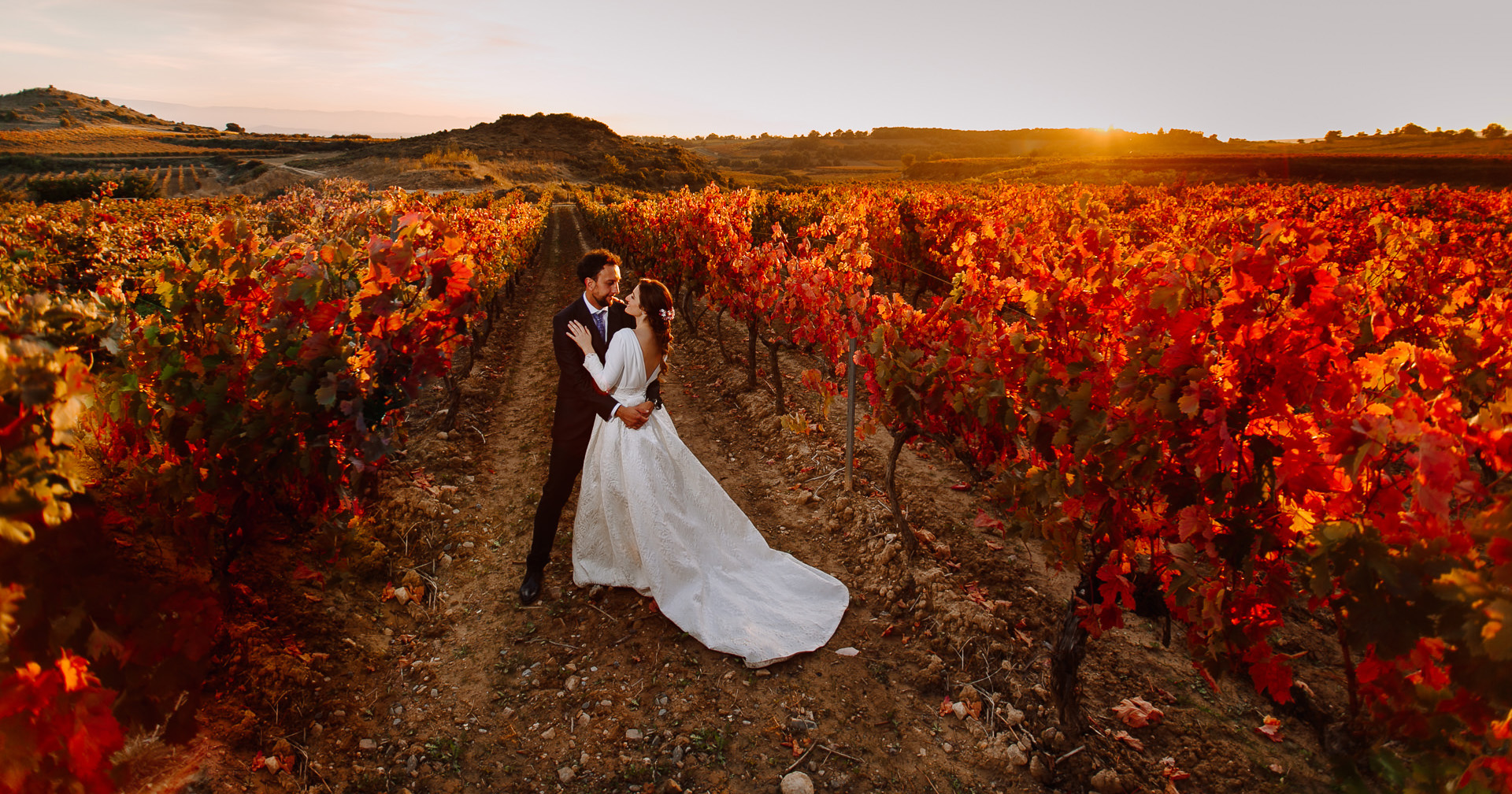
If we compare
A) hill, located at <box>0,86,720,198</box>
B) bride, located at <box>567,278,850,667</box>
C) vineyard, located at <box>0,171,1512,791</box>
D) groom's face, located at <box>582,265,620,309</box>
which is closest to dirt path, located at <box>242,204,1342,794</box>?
vineyard, located at <box>0,171,1512,791</box>

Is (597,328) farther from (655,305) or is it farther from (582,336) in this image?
(655,305)

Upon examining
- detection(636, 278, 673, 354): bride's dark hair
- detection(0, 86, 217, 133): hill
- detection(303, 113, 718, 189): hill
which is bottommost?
detection(636, 278, 673, 354): bride's dark hair

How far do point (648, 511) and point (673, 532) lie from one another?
206 mm

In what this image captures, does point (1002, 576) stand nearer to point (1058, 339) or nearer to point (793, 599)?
point (793, 599)

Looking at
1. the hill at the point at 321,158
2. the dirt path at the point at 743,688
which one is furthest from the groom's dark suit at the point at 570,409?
the hill at the point at 321,158

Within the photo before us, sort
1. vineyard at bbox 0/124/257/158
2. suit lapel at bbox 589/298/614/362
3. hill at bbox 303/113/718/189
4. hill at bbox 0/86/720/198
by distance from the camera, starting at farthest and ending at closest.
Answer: vineyard at bbox 0/124/257/158 < hill at bbox 303/113/718/189 < hill at bbox 0/86/720/198 < suit lapel at bbox 589/298/614/362

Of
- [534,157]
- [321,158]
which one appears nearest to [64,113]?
[321,158]

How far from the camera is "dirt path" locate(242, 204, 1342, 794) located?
3.04m

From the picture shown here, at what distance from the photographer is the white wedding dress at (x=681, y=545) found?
3863 mm

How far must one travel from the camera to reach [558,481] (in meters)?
4.20

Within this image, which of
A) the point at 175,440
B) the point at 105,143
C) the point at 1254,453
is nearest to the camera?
the point at 1254,453

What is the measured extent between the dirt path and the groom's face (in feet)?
6.50

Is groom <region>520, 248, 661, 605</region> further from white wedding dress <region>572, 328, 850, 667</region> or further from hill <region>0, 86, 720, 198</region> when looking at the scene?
hill <region>0, 86, 720, 198</region>

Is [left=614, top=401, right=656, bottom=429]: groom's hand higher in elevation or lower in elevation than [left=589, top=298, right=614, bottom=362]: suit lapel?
lower
